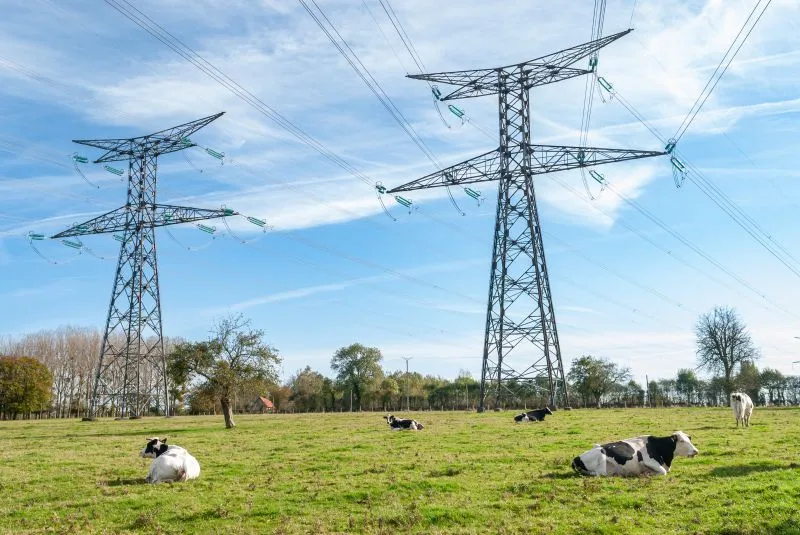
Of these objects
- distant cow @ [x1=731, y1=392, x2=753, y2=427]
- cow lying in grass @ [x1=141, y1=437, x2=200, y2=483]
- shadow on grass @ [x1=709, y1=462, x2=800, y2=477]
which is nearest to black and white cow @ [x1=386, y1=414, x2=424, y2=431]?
distant cow @ [x1=731, y1=392, x2=753, y2=427]

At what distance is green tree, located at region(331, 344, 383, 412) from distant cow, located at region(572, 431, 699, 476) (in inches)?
4035

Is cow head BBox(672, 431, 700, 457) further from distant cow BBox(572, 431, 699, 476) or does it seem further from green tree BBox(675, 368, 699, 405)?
green tree BBox(675, 368, 699, 405)

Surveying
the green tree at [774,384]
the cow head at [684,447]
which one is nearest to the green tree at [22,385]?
the cow head at [684,447]

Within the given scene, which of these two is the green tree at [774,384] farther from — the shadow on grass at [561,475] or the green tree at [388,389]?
the shadow on grass at [561,475]

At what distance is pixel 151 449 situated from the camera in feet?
68.2

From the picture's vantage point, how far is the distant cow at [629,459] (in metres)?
14.1

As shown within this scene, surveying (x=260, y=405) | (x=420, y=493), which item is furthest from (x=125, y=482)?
(x=260, y=405)

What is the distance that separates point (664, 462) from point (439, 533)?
702 centimetres

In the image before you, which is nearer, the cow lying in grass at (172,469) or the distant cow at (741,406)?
the cow lying in grass at (172,469)

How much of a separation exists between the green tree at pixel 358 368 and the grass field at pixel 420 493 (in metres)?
95.0

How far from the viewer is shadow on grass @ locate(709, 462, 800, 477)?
13477 mm

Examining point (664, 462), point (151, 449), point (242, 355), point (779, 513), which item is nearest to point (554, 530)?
point (779, 513)

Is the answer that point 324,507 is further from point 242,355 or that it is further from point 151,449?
point 242,355

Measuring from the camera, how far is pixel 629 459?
14164 mm
